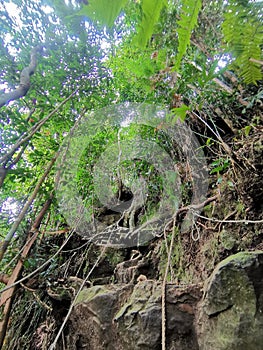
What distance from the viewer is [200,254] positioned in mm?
1378

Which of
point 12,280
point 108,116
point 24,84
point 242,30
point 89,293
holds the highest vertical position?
point 108,116

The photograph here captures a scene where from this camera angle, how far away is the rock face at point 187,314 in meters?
0.74

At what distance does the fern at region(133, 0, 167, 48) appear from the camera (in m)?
0.27

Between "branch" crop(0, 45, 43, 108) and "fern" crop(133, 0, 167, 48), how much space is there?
3.21 feet

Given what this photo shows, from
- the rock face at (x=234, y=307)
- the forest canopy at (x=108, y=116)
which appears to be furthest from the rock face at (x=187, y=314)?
the forest canopy at (x=108, y=116)

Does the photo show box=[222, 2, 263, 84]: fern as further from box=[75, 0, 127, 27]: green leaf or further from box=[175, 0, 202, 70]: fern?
box=[75, 0, 127, 27]: green leaf

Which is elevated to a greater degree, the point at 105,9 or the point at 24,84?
the point at 24,84

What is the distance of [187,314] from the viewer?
2.93 ft

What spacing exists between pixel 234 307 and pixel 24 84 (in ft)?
4.59

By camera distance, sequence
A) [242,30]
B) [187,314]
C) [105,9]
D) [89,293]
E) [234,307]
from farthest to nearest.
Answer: [89,293]
[187,314]
[234,307]
[242,30]
[105,9]

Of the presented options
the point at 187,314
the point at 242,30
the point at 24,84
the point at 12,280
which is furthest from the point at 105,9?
the point at 12,280

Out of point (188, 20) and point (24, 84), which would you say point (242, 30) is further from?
point (24, 84)

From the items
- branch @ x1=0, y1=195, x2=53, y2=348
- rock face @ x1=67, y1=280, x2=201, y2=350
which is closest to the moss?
rock face @ x1=67, y1=280, x2=201, y2=350

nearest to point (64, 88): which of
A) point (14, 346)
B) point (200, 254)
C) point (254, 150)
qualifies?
point (254, 150)
